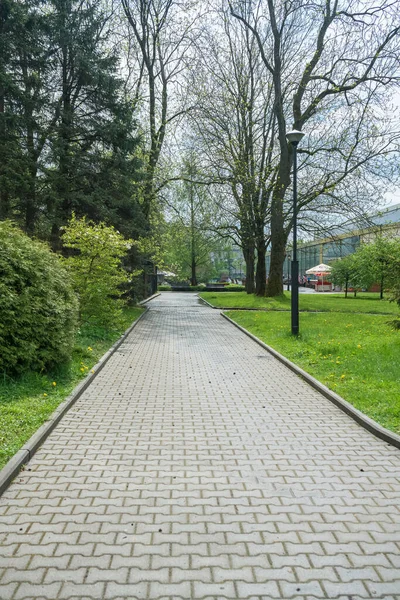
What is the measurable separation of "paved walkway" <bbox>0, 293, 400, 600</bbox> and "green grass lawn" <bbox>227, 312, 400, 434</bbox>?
1.83ft

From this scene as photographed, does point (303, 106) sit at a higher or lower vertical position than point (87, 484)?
higher

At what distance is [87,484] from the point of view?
402 centimetres

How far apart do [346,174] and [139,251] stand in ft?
35.0

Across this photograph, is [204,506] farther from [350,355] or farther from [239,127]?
[239,127]

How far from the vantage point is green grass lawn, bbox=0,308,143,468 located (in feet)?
16.1

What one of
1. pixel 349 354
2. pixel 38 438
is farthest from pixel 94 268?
pixel 38 438

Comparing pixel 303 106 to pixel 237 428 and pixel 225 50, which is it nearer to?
→ pixel 225 50

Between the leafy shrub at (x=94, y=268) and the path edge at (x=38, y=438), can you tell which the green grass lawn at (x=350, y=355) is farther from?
the leafy shrub at (x=94, y=268)

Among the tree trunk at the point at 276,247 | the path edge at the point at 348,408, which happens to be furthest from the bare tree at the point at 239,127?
the path edge at the point at 348,408

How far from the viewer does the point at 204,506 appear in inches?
144

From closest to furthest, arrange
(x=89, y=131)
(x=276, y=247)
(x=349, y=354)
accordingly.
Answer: (x=349, y=354), (x=89, y=131), (x=276, y=247)

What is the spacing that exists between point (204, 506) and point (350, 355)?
6858mm

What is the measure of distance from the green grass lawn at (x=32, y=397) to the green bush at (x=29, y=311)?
0.83ft

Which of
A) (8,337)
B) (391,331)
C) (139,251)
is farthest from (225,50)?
Result: (8,337)
